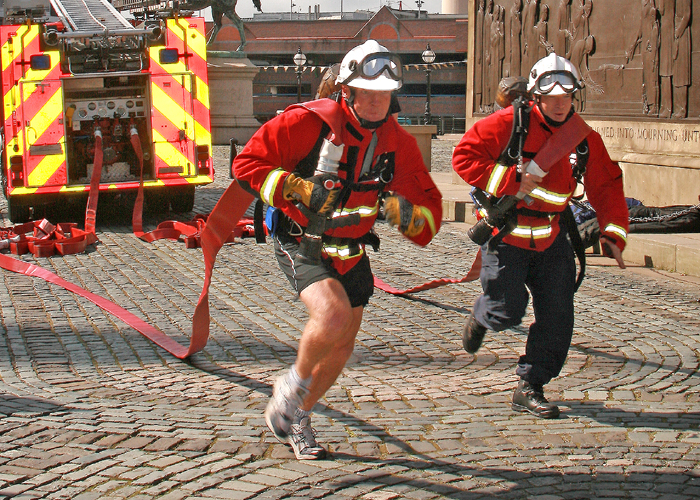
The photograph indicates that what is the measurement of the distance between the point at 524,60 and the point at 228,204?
33.7 feet

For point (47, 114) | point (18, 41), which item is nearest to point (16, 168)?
point (47, 114)

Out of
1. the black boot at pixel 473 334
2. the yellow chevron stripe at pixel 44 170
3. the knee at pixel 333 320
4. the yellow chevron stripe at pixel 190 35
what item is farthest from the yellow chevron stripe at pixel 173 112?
the knee at pixel 333 320

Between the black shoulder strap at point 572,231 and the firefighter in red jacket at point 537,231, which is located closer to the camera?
the firefighter in red jacket at point 537,231

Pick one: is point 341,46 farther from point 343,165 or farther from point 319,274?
point 319,274

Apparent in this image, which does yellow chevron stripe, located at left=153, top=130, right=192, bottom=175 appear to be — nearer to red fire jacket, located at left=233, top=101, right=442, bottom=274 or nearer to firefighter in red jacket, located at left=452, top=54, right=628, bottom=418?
firefighter in red jacket, located at left=452, top=54, right=628, bottom=418

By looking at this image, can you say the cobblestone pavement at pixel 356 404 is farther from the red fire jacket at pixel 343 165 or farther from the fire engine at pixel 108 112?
the fire engine at pixel 108 112

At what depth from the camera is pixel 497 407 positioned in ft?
15.6

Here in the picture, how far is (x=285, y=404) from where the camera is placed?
3885 mm

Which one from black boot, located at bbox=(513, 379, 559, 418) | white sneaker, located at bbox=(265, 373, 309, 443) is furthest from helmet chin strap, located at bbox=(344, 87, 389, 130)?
black boot, located at bbox=(513, 379, 559, 418)

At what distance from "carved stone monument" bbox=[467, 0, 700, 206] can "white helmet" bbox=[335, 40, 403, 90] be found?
7.71 m

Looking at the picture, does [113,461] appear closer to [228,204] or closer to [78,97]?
[228,204]

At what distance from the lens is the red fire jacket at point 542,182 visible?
15.2 ft

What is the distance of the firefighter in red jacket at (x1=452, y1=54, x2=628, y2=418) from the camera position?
4.58 metres

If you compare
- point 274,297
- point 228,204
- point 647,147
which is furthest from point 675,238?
point 228,204
